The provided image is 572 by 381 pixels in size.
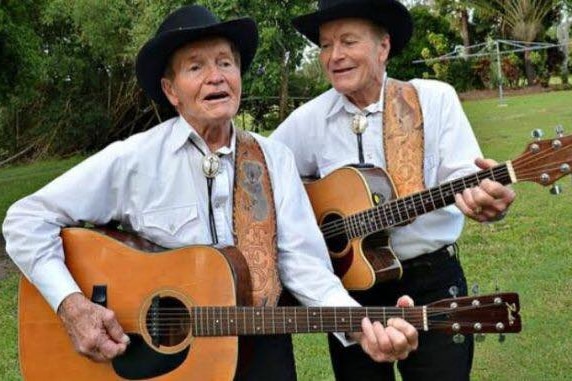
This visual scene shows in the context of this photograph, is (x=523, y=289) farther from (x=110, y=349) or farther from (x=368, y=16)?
(x=110, y=349)

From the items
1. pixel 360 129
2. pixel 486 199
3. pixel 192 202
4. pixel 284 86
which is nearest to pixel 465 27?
pixel 284 86

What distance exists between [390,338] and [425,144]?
0.91 meters

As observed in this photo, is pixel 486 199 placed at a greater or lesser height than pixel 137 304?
greater

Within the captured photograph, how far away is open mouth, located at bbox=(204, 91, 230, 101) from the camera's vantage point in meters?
2.69

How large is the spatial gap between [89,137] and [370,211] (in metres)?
26.6

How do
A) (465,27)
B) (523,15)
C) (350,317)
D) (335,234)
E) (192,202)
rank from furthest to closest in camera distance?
1. (465,27)
2. (523,15)
3. (335,234)
4. (192,202)
5. (350,317)

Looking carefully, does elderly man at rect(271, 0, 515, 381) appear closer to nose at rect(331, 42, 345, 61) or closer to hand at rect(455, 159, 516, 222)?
nose at rect(331, 42, 345, 61)

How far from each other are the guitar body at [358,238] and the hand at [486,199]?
347mm

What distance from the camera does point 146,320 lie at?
2750 mm

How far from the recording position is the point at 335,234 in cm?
309

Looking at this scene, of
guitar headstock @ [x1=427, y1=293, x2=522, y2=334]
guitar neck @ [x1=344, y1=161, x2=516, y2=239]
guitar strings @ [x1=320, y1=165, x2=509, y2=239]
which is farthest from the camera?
guitar strings @ [x1=320, y1=165, x2=509, y2=239]

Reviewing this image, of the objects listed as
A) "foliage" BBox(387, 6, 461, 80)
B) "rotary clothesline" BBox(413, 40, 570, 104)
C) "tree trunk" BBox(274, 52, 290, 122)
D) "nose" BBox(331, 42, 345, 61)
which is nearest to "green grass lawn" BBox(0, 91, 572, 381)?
"nose" BBox(331, 42, 345, 61)

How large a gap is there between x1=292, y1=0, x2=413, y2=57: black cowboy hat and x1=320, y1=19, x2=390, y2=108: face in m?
0.03

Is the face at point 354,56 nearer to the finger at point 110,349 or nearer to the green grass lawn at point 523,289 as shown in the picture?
the finger at point 110,349
